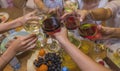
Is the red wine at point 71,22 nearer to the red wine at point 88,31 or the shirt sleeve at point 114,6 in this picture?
the red wine at point 88,31

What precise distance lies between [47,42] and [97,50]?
286 mm

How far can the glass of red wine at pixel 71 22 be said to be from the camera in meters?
0.93

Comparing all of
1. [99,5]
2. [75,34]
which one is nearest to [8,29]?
[75,34]

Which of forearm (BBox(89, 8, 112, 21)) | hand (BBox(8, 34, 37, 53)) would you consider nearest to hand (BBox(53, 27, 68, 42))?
hand (BBox(8, 34, 37, 53))

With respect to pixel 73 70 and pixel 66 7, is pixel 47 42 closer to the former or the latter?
pixel 73 70

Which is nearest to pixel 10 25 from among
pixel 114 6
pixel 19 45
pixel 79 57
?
pixel 19 45

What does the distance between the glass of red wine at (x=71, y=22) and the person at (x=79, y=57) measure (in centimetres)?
6

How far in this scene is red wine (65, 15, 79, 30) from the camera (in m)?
0.93

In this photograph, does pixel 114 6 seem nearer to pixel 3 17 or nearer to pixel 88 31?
pixel 88 31

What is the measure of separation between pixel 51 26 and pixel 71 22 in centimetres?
14

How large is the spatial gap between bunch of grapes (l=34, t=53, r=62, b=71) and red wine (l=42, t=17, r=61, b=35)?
18cm

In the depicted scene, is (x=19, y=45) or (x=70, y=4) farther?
(x=70, y=4)

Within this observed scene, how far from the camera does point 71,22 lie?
3.12 ft

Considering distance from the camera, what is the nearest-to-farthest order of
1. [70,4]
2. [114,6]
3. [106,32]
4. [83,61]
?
[83,61]
[106,32]
[114,6]
[70,4]
